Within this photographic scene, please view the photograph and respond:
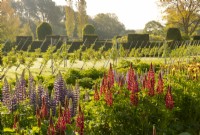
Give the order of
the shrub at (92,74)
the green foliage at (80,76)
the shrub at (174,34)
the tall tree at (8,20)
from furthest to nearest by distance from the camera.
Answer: the tall tree at (8,20) < the shrub at (174,34) < the shrub at (92,74) < the green foliage at (80,76)

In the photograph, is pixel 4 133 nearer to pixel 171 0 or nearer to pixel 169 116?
pixel 169 116

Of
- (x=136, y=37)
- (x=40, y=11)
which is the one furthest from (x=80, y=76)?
(x=40, y=11)

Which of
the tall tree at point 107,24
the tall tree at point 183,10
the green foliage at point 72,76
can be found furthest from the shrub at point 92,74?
the tall tree at point 107,24

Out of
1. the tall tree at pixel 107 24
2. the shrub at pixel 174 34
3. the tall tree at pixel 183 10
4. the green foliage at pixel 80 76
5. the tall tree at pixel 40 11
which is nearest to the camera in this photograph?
the green foliage at pixel 80 76

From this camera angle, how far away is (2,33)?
39219 millimetres

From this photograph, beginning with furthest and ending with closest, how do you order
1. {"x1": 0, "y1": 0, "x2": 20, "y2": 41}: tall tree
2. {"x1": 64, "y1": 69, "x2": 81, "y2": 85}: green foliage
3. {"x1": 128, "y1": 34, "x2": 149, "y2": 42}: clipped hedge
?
{"x1": 0, "y1": 0, "x2": 20, "y2": 41}: tall tree, {"x1": 128, "y1": 34, "x2": 149, "y2": 42}: clipped hedge, {"x1": 64, "y1": 69, "x2": 81, "y2": 85}: green foliage

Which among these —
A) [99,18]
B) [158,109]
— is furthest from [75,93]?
[99,18]

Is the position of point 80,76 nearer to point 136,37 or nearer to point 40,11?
point 136,37

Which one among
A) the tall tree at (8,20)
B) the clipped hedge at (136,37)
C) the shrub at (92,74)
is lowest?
the shrub at (92,74)

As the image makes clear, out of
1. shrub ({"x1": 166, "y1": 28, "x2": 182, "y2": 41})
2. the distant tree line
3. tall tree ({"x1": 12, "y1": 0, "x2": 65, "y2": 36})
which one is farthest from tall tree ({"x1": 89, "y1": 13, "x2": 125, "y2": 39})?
shrub ({"x1": 166, "y1": 28, "x2": 182, "y2": 41})

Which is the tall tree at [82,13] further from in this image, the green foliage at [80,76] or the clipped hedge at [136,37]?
the green foliage at [80,76]

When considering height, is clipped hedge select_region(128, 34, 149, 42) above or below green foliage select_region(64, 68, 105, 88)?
above

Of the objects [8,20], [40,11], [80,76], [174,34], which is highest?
[40,11]

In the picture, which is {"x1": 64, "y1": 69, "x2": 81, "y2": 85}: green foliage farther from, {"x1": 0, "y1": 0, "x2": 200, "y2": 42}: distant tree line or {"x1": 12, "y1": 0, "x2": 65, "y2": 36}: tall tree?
{"x1": 12, "y1": 0, "x2": 65, "y2": 36}: tall tree
